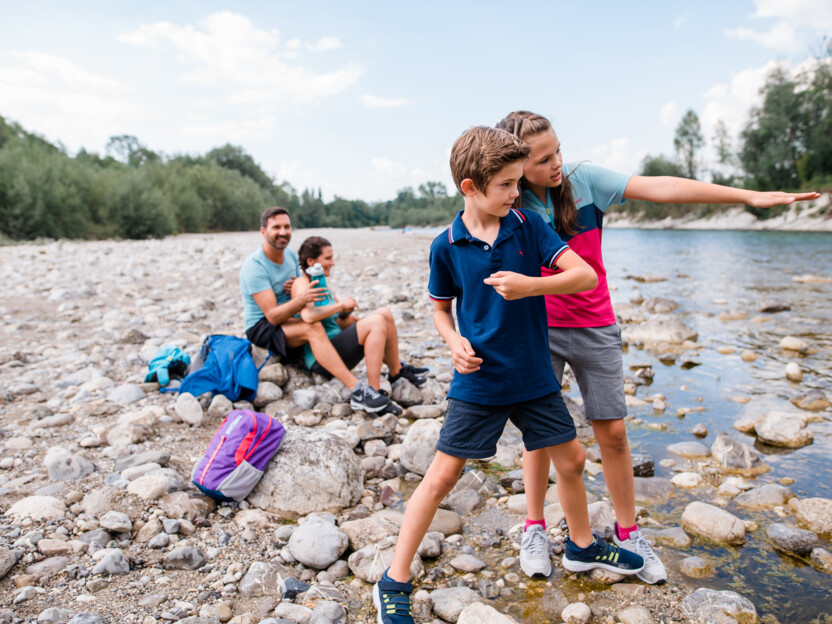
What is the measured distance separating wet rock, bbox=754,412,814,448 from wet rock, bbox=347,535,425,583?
3.01 metres

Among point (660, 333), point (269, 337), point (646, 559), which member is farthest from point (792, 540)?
point (660, 333)

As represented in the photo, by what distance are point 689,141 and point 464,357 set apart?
80.6 m

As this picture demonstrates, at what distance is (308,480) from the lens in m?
3.20

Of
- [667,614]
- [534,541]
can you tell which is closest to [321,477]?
[534,541]

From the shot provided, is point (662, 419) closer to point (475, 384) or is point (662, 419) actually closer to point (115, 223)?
point (475, 384)

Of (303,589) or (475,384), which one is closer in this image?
(475,384)

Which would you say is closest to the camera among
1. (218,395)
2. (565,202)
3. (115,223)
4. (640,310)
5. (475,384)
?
(475,384)

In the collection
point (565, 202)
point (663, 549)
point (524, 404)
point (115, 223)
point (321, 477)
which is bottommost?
point (663, 549)

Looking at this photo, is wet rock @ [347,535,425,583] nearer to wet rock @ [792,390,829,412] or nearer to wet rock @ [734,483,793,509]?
wet rock @ [734,483,793,509]

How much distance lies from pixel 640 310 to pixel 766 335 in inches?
95.9

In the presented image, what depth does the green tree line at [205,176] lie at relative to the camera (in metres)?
26.6

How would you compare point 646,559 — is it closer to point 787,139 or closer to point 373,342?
point 373,342

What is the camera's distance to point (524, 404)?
7.07ft

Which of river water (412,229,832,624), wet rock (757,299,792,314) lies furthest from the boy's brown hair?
wet rock (757,299,792,314)
